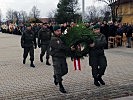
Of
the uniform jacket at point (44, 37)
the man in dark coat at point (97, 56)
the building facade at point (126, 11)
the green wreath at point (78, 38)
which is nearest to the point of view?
the green wreath at point (78, 38)

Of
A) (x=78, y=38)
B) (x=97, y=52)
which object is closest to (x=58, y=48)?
(x=78, y=38)

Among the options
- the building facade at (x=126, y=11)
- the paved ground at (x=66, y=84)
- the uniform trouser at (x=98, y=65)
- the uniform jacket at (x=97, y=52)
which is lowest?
the paved ground at (x=66, y=84)

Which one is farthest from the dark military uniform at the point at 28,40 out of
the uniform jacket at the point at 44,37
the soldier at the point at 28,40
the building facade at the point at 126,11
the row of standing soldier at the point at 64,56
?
the building facade at the point at 126,11

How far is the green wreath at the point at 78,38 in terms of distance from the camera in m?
9.26

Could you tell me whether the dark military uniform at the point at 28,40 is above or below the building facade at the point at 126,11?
below

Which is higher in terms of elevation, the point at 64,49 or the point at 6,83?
the point at 64,49

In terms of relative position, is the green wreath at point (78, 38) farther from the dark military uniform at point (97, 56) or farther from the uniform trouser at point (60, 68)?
the uniform trouser at point (60, 68)

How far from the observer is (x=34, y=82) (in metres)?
10.5

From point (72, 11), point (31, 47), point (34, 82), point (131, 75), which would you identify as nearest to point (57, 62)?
point (34, 82)

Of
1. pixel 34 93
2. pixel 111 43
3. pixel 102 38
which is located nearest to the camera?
pixel 34 93

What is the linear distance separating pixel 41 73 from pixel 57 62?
132 inches

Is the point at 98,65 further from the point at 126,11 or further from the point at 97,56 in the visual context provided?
the point at 126,11

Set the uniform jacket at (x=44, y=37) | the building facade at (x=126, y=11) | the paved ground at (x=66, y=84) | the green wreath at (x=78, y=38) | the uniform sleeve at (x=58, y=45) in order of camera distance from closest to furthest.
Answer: the paved ground at (x=66, y=84), the uniform sleeve at (x=58, y=45), the green wreath at (x=78, y=38), the uniform jacket at (x=44, y=37), the building facade at (x=126, y=11)

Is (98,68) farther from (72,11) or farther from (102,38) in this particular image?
(72,11)
